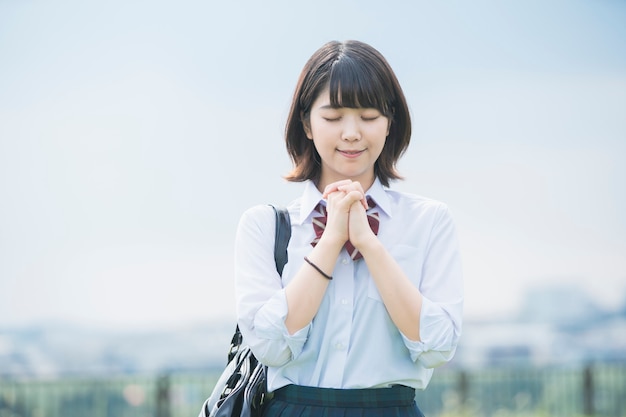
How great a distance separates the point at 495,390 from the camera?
8.16 metres

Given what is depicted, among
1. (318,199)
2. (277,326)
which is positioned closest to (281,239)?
(318,199)

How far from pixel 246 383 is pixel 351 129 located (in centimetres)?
71

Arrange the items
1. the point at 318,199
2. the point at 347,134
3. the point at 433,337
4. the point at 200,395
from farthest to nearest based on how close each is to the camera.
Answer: the point at 200,395 < the point at 318,199 < the point at 347,134 < the point at 433,337

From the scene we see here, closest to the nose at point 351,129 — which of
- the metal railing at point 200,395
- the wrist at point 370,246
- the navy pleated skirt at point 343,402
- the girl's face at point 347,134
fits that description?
the girl's face at point 347,134

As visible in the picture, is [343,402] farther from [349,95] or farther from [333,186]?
[349,95]

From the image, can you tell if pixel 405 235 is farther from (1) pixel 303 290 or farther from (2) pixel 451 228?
(1) pixel 303 290

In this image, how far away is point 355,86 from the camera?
2197mm

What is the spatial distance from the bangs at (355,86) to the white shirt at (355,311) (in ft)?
0.90

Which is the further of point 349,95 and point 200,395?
point 200,395

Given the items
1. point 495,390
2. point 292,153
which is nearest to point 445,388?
point 495,390

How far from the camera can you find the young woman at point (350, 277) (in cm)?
212

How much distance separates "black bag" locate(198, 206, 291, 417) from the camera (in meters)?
2.26

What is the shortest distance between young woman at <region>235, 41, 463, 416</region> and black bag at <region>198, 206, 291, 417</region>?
2cm

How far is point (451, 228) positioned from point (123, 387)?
6.23 metres
